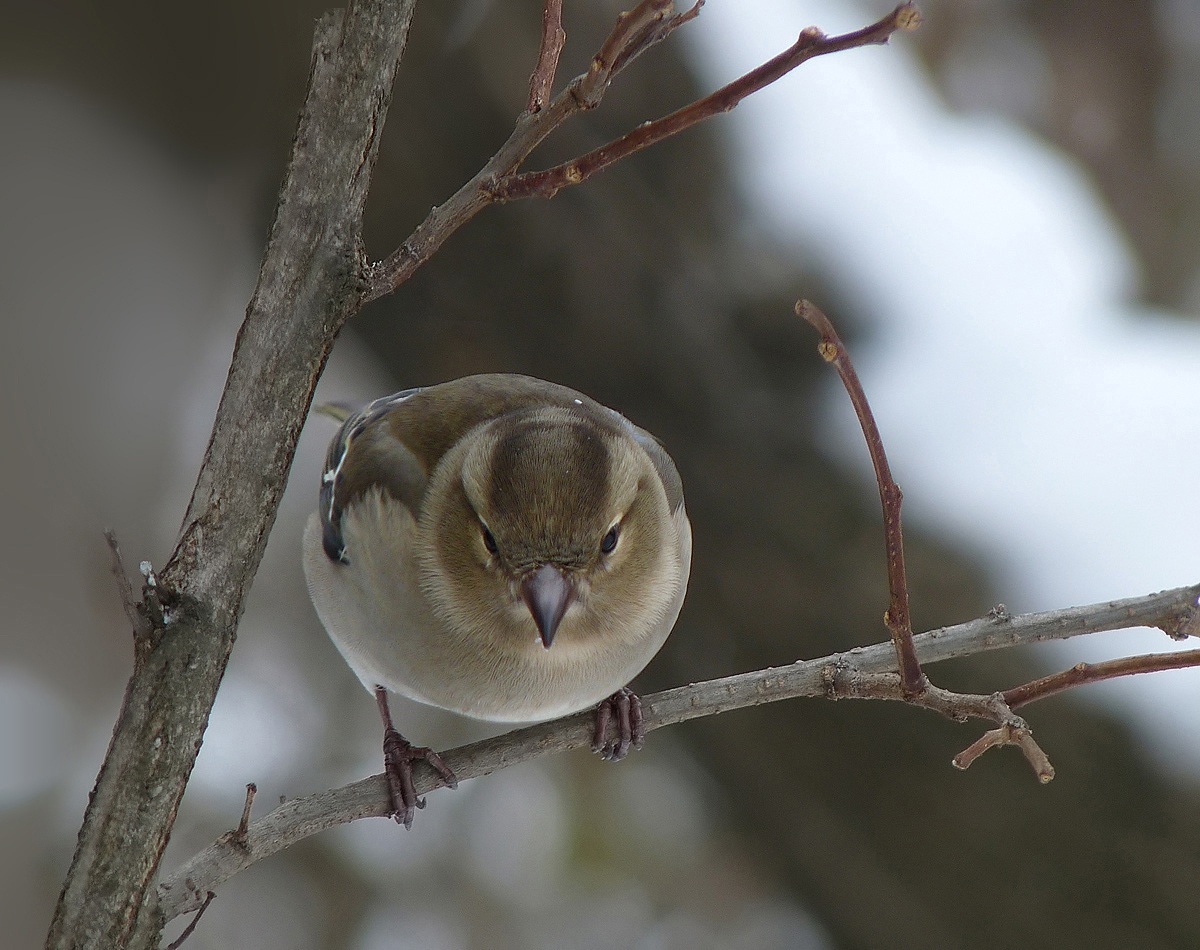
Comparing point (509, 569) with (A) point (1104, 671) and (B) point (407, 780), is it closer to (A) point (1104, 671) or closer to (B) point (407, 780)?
(B) point (407, 780)

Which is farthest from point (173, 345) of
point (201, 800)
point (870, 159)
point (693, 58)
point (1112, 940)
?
point (1112, 940)

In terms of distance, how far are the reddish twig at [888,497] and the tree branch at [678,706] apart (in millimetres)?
107

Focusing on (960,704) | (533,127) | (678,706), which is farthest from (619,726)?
(533,127)

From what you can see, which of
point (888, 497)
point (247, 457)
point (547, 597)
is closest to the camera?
point (888, 497)

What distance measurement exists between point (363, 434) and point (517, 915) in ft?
6.98

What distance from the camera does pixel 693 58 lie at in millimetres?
3861

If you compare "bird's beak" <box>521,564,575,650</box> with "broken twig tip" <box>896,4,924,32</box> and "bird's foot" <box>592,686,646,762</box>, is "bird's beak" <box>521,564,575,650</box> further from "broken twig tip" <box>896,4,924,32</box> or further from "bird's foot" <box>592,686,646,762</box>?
"broken twig tip" <box>896,4,924,32</box>

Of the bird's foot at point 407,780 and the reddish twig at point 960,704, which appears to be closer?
the reddish twig at point 960,704

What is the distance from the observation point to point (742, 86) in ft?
4.34

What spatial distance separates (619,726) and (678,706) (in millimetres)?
282

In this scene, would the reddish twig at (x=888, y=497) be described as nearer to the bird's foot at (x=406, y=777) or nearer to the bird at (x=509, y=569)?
the bird at (x=509, y=569)

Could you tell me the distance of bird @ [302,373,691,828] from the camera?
2.13m

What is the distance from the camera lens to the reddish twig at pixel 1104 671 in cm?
149

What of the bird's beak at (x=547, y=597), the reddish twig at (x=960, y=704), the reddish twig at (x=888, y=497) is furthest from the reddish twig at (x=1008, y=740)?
the bird's beak at (x=547, y=597)
